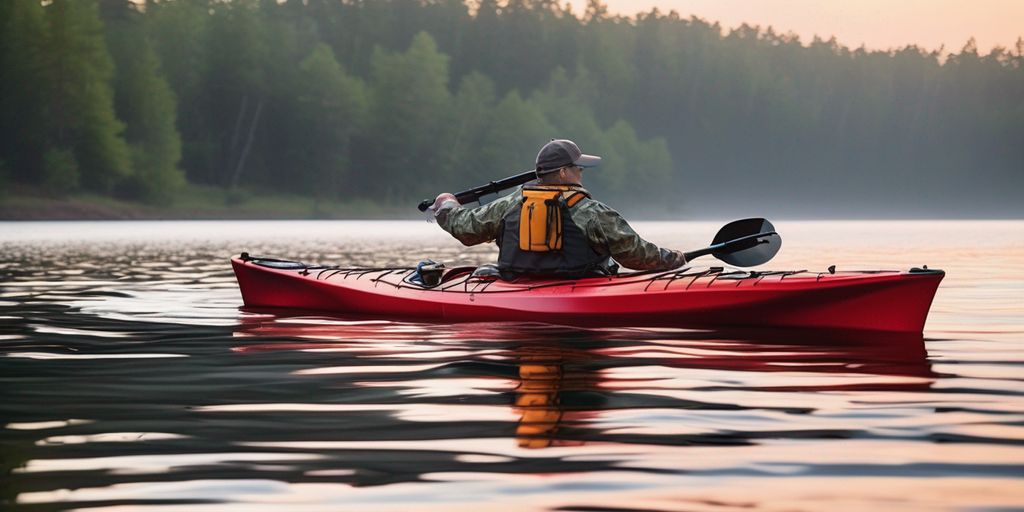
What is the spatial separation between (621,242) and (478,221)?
1138 mm

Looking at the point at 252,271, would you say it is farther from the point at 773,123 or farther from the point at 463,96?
the point at 773,123

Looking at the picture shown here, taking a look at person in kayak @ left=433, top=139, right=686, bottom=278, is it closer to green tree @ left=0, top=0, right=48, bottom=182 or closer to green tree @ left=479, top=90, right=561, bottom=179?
green tree @ left=0, top=0, right=48, bottom=182

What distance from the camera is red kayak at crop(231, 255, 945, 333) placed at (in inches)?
364

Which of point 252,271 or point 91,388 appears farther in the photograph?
point 252,271

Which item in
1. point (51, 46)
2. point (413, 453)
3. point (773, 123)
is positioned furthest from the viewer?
point (773, 123)

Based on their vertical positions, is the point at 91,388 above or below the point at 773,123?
below

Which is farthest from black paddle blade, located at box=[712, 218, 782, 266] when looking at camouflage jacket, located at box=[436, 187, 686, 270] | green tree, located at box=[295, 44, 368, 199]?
green tree, located at box=[295, 44, 368, 199]

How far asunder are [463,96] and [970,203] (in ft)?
258

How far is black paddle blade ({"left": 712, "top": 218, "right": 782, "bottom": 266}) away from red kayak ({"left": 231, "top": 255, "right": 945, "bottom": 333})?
1.13ft

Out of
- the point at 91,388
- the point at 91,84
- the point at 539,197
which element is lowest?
the point at 91,388

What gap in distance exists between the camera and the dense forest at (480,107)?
199 feet

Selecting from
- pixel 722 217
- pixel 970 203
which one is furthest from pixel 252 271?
pixel 970 203

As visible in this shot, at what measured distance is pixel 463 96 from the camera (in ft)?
279

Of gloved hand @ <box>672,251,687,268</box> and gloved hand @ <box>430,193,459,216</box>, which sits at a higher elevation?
gloved hand @ <box>430,193,459,216</box>
